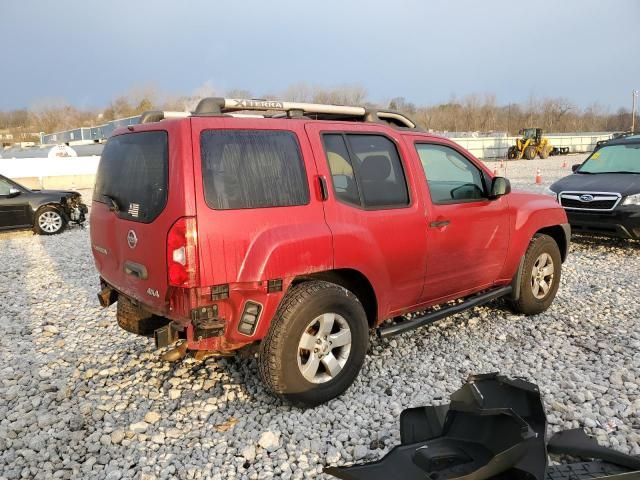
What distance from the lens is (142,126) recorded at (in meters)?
3.39

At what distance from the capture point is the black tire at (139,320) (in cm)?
346

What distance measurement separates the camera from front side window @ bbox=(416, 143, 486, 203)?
162 inches

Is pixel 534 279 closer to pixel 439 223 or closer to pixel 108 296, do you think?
pixel 439 223

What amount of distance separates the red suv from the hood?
450cm

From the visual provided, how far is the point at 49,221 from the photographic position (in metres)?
11.3

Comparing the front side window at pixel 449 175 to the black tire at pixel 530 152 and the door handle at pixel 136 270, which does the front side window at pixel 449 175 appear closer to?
the door handle at pixel 136 270

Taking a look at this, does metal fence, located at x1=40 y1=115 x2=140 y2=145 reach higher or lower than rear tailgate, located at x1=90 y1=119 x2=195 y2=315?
higher

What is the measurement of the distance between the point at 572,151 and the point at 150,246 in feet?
160

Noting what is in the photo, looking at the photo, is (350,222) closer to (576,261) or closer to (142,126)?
(142,126)

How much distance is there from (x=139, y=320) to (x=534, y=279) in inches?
150

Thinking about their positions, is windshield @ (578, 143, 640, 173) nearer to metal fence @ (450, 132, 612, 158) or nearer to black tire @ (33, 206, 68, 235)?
black tire @ (33, 206, 68, 235)

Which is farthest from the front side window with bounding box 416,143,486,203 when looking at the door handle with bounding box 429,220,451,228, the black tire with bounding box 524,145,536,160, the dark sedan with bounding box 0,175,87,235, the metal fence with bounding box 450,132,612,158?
the black tire with bounding box 524,145,536,160

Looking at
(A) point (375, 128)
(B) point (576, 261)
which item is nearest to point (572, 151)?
(B) point (576, 261)

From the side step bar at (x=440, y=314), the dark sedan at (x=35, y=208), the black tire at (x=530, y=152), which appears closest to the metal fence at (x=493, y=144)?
the black tire at (x=530, y=152)
